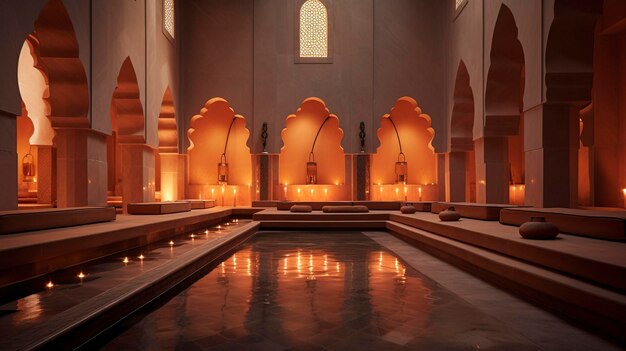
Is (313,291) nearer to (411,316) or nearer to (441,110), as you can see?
(411,316)

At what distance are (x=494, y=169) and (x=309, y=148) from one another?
Answer: 24.8 ft

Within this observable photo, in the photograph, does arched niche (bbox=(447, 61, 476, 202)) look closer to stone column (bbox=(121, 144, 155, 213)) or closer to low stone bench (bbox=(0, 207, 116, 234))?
stone column (bbox=(121, 144, 155, 213))

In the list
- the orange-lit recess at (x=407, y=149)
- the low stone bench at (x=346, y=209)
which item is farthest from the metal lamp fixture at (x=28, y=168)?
the orange-lit recess at (x=407, y=149)

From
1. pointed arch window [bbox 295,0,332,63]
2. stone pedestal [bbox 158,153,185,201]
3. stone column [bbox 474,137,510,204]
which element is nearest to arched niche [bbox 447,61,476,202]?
stone column [bbox 474,137,510,204]

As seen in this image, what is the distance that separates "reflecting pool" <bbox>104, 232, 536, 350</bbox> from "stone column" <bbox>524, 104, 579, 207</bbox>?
4.38 meters

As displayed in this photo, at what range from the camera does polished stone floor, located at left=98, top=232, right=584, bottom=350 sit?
2.92m

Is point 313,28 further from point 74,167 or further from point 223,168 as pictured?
point 74,167

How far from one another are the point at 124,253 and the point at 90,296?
8.94ft

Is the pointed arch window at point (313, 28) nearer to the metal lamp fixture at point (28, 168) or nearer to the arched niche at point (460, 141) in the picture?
the arched niche at point (460, 141)

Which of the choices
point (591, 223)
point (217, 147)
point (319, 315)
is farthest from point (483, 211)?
point (217, 147)

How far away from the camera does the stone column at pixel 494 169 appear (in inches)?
475

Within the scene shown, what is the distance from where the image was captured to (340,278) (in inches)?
192

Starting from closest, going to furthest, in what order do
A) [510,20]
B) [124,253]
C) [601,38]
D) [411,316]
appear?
[411,316], [124,253], [510,20], [601,38]

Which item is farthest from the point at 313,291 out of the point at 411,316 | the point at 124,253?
the point at 124,253
